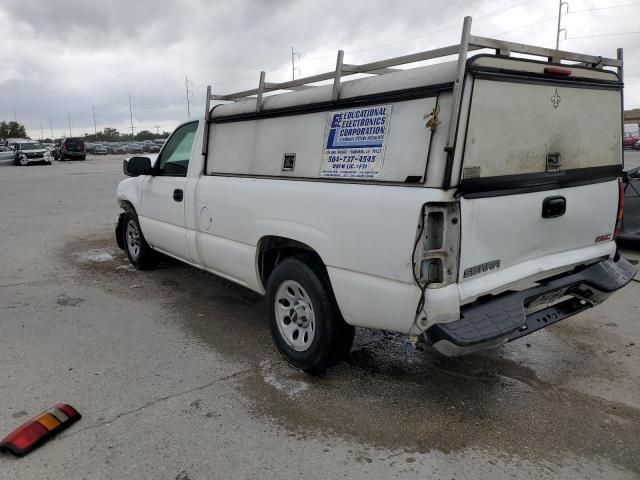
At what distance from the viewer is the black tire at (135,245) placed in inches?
248

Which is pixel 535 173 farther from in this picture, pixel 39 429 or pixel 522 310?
pixel 39 429

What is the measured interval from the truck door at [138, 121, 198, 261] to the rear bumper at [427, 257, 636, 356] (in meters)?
2.99

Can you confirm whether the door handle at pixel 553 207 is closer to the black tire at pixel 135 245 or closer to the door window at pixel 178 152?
the door window at pixel 178 152

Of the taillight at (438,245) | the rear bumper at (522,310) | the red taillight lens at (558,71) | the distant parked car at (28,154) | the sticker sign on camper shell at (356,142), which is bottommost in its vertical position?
the distant parked car at (28,154)

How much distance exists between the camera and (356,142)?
3.28m

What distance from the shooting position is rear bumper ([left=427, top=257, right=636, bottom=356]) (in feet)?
9.32

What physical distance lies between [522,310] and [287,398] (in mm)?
1576

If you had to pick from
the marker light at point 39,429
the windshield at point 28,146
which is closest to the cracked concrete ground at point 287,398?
the marker light at point 39,429

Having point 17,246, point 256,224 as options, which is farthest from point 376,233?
point 17,246

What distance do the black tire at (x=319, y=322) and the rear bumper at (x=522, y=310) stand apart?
2.41 feet

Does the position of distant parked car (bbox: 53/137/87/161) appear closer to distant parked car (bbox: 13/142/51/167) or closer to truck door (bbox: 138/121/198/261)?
distant parked car (bbox: 13/142/51/167)

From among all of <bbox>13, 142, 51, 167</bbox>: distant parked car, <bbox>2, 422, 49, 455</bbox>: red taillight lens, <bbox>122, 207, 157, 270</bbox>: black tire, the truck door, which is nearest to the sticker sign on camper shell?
the truck door

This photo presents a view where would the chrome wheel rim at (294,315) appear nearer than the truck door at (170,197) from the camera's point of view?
Yes

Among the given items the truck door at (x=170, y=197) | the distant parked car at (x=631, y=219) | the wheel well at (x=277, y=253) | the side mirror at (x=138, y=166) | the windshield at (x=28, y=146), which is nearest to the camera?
the wheel well at (x=277, y=253)
